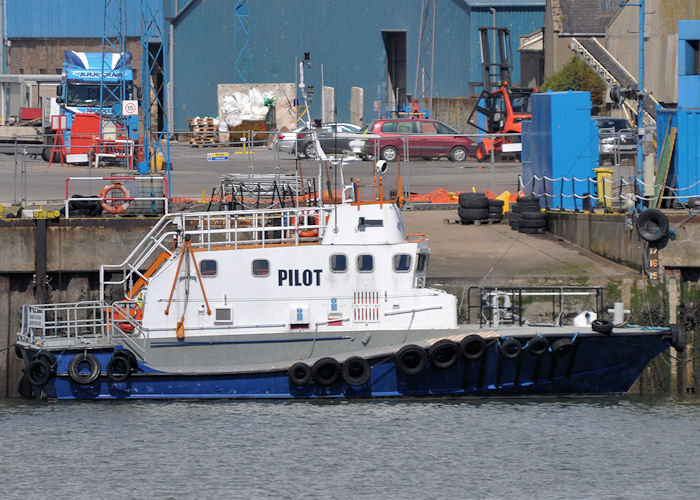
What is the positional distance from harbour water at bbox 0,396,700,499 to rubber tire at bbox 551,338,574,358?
87cm

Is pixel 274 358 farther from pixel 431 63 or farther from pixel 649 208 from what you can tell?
pixel 431 63

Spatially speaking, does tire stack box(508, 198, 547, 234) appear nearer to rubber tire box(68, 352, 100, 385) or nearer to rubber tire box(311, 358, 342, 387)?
rubber tire box(311, 358, 342, 387)

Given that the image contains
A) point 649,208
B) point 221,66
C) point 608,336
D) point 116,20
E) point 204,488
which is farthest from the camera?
point 116,20

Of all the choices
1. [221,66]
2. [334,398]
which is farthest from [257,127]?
[334,398]

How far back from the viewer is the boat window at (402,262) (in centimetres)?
1848

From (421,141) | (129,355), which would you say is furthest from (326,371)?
(421,141)

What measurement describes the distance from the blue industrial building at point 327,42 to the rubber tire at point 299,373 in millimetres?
30792

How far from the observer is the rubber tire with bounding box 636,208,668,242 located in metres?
19.8

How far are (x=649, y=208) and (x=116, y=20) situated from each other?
3739 centimetres

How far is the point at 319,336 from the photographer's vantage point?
18.3m

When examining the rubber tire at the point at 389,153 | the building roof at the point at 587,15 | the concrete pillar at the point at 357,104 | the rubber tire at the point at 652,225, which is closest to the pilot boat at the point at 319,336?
the rubber tire at the point at 652,225

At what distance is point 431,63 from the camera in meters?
48.1

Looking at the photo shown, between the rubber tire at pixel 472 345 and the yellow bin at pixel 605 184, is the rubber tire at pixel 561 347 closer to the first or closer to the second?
the rubber tire at pixel 472 345

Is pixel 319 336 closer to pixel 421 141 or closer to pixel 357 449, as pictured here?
Result: pixel 357 449
